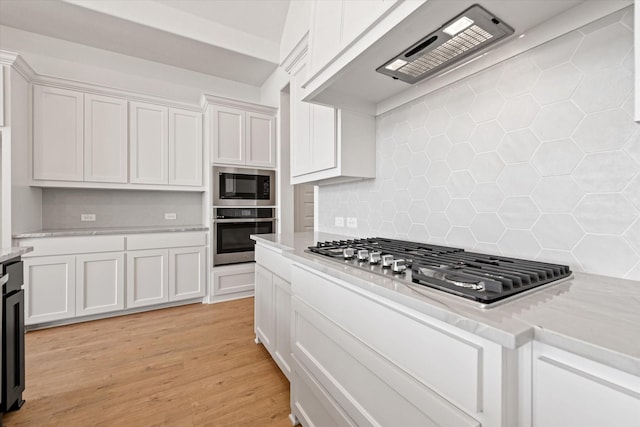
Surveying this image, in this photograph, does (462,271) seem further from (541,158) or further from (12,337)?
(12,337)

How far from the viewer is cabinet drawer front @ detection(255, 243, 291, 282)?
164 centimetres

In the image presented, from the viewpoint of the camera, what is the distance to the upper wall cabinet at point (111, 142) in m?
Result: 2.82

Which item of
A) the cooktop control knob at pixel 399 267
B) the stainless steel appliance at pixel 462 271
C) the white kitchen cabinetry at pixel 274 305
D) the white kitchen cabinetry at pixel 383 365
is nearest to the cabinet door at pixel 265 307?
the white kitchen cabinetry at pixel 274 305

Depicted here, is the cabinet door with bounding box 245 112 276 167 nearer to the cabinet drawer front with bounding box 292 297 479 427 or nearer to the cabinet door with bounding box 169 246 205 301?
the cabinet door with bounding box 169 246 205 301

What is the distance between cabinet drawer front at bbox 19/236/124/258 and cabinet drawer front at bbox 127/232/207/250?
118 mm

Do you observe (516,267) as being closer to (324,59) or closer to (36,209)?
(324,59)

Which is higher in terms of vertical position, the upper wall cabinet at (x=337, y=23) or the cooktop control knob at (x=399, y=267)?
the upper wall cabinet at (x=337, y=23)

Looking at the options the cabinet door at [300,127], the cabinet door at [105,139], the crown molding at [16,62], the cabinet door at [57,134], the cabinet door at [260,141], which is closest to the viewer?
the cabinet door at [300,127]

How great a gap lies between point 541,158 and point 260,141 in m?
3.21

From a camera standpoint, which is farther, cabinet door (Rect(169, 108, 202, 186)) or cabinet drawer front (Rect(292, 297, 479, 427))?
cabinet door (Rect(169, 108, 202, 186))

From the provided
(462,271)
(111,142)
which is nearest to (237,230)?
(111,142)

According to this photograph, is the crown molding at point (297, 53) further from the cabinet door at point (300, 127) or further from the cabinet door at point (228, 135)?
the cabinet door at point (228, 135)

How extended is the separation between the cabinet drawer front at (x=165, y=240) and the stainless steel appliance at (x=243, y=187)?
1.49 ft

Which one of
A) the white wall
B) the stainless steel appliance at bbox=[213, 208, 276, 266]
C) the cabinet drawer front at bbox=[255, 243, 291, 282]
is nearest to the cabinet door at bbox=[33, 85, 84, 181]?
the white wall
